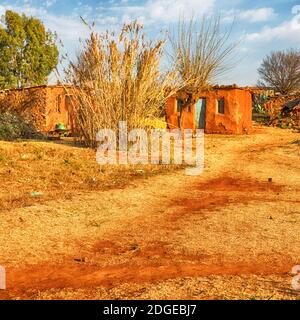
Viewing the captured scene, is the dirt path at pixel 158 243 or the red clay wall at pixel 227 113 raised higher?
the red clay wall at pixel 227 113

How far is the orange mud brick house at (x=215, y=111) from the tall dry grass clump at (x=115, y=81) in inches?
287

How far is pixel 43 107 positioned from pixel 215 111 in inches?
283

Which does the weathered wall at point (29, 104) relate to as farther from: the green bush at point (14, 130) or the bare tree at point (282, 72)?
the bare tree at point (282, 72)

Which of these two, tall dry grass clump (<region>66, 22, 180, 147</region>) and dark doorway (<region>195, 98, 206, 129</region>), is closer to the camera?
tall dry grass clump (<region>66, 22, 180, 147</region>)

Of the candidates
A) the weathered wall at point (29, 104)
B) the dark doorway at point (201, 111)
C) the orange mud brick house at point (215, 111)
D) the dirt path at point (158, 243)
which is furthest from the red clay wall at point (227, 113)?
the dirt path at point (158, 243)

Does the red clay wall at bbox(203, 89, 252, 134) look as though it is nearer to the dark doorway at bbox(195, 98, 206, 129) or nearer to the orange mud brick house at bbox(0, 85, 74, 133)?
the dark doorway at bbox(195, 98, 206, 129)

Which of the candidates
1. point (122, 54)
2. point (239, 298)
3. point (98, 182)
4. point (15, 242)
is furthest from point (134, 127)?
point (239, 298)

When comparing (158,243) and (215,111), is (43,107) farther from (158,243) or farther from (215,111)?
(158,243)

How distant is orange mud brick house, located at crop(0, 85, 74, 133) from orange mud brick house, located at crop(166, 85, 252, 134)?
4552 millimetres

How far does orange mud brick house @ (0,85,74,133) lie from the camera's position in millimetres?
16906

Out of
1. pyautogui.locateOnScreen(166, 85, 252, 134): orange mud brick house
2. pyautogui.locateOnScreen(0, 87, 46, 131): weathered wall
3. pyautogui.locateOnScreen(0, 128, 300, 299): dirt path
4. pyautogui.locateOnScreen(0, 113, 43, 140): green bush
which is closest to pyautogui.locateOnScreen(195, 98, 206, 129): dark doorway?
pyautogui.locateOnScreen(166, 85, 252, 134): orange mud brick house

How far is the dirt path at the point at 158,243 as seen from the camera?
3488 mm

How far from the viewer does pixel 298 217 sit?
5684 millimetres

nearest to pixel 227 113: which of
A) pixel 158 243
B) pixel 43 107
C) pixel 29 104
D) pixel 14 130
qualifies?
pixel 43 107
